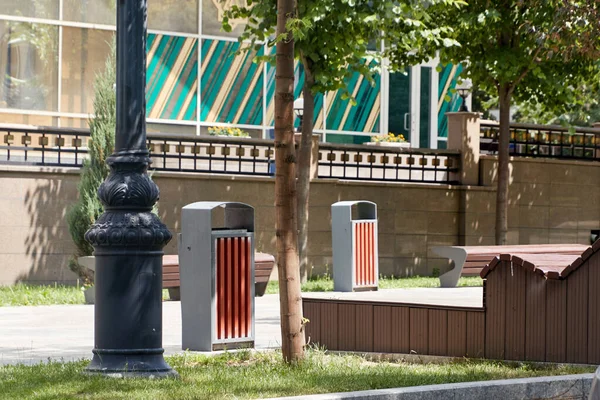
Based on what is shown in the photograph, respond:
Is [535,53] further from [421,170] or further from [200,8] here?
[200,8]

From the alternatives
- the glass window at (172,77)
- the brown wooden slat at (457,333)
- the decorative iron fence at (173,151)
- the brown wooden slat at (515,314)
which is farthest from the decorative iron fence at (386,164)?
the brown wooden slat at (515,314)

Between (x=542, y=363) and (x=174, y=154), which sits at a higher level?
(x=174, y=154)

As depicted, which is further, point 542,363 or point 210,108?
point 210,108

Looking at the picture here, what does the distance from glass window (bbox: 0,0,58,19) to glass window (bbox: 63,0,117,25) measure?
12.6 inches

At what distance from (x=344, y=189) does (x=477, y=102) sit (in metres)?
23.3

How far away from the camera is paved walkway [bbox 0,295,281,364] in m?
11.3

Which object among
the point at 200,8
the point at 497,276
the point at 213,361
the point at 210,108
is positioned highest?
the point at 200,8

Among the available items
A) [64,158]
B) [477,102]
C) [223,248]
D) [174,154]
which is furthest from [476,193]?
[477,102]

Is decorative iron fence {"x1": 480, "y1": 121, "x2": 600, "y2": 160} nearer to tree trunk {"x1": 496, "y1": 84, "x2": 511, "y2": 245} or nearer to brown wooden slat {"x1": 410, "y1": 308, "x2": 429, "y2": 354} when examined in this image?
tree trunk {"x1": 496, "y1": 84, "x2": 511, "y2": 245}

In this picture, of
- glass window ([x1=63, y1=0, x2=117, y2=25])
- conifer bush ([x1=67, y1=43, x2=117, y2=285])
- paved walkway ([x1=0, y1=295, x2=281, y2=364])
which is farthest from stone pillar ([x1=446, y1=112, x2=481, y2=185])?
paved walkway ([x1=0, y1=295, x2=281, y2=364])

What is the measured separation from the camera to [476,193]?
26.2 metres

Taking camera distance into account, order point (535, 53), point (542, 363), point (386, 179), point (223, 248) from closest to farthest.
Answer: point (542, 363), point (223, 248), point (535, 53), point (386, 179)

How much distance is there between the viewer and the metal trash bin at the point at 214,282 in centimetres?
1130

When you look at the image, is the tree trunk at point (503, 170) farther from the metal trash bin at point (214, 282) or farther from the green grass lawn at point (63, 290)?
the metal trash bin at point (214, 282)
